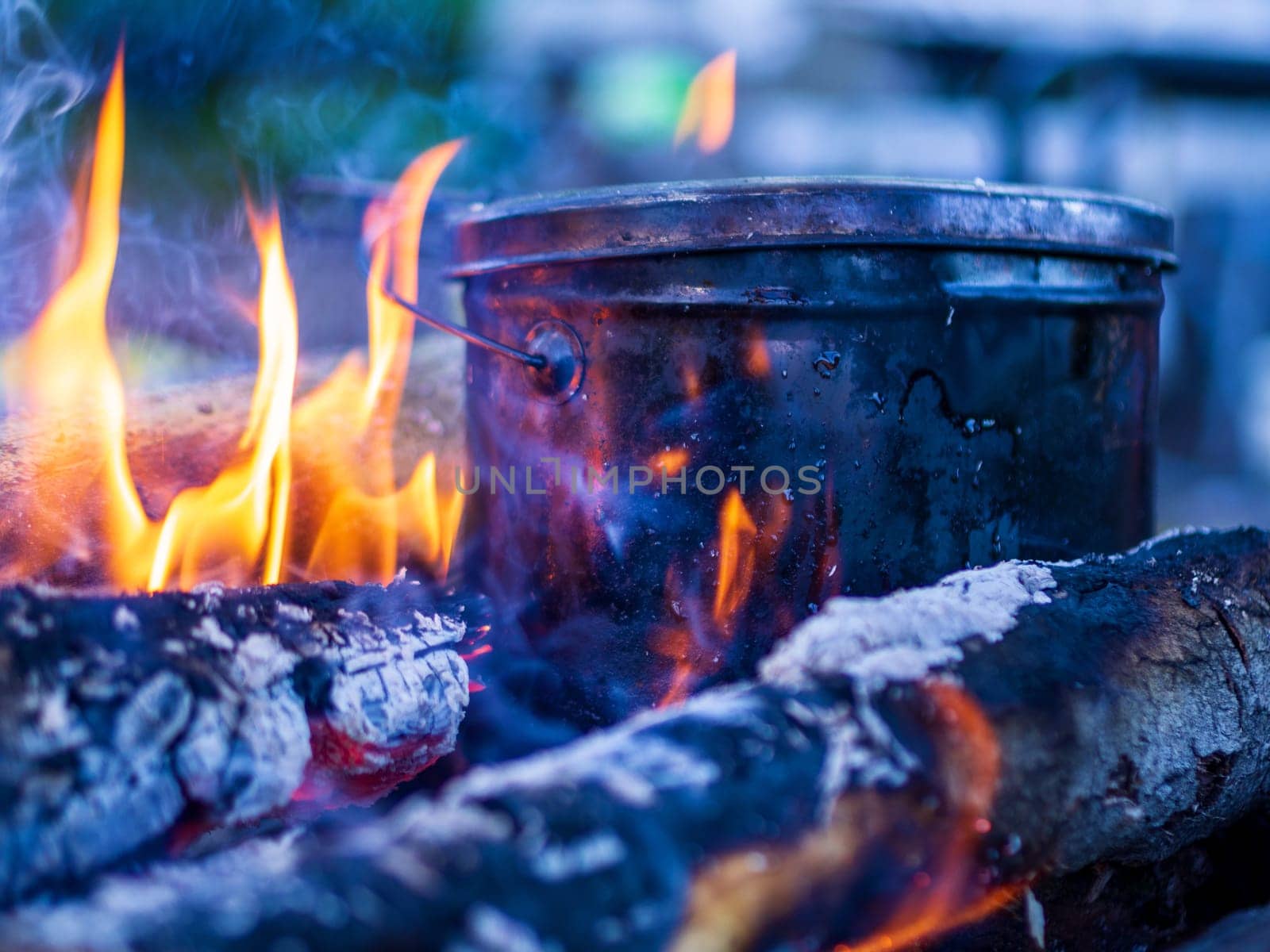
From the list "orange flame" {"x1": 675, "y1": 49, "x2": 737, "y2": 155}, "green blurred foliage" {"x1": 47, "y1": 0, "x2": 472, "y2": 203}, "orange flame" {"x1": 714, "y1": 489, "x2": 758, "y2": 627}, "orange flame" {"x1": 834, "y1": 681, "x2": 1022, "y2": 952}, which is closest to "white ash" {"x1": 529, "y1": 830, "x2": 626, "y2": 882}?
"orange flame" {"x1": 834, "y1": 681, "x2": 1022, "y2": 952}

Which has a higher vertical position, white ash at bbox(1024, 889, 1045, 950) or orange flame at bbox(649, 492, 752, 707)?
orange flame at bbox(649, 492, 752, 707)

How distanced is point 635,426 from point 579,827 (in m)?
0.90

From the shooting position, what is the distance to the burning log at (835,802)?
85 centimetres

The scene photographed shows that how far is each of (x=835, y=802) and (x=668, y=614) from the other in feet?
2.38

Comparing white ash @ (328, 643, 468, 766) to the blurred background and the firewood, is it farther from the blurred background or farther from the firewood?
the blurred background

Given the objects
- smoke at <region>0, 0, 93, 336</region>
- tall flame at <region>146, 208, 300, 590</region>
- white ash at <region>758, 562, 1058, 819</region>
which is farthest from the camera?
smoke at <region>0, 0, 93, 336</region>

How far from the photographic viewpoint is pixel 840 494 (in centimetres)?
164

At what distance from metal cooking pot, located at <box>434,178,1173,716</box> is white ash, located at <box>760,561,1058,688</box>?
276 mm

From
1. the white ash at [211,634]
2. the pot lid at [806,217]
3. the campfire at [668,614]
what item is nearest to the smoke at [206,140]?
the campfire at [668,614]

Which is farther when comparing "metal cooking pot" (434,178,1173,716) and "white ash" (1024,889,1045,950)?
"metal cooking pot" (434,178,1173,716)

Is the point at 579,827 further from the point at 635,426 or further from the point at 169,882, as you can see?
the point at 635,426

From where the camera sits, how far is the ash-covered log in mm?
1035

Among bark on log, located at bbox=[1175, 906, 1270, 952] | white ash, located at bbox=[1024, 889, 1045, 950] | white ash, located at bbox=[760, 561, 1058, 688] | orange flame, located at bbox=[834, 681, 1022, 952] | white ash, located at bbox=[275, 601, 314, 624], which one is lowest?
white ash, located at bbox=[1024, 889, 1045, 950]

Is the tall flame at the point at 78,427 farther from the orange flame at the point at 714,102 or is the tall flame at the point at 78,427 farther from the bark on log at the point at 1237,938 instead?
the bark on log at the point at 1237,938
